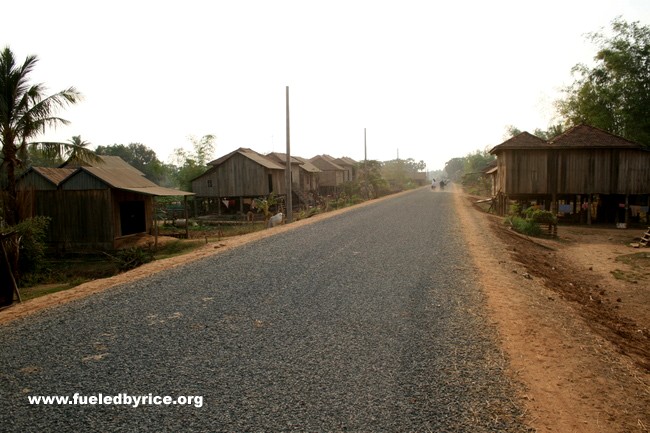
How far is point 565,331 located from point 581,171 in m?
24.2

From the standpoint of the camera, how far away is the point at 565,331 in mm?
6812

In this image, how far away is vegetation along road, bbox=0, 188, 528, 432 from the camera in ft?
13.4

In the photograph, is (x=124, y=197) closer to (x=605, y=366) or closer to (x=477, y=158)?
(x=605, y=366)

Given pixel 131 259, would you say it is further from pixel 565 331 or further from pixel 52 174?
pixel 565 331

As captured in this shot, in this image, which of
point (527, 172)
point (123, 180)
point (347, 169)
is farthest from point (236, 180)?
point (347, 169)

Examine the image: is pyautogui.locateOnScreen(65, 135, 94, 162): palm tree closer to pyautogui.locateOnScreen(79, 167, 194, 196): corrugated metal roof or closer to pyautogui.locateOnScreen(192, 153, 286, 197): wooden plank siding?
pyautogui.locateOnScreen(79, 167, 194, 196): corrugated metal roof

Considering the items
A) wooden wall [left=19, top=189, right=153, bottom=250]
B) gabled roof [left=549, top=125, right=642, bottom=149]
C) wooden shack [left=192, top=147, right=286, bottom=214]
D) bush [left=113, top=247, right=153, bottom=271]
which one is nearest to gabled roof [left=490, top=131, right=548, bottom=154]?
gabled roof [left=549, top=125, right=642, bottom=149]

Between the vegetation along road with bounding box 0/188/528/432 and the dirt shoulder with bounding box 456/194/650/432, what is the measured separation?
1.20 ft

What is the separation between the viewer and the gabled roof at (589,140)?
26.3 meters

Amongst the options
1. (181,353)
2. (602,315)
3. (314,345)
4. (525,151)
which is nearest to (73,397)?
(181,353)

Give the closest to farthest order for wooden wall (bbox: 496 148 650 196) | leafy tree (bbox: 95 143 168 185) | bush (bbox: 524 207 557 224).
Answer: bush (bbox: 524 207 557 224) → wooden wall (bbox: 496 148 650 196) → leafy tree (bbox: 95 143 168 185)

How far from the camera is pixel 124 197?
20.7 metres

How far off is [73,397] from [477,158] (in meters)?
96.9

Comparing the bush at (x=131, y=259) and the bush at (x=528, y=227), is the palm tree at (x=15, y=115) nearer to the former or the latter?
the bush at (x=131, y=259)
